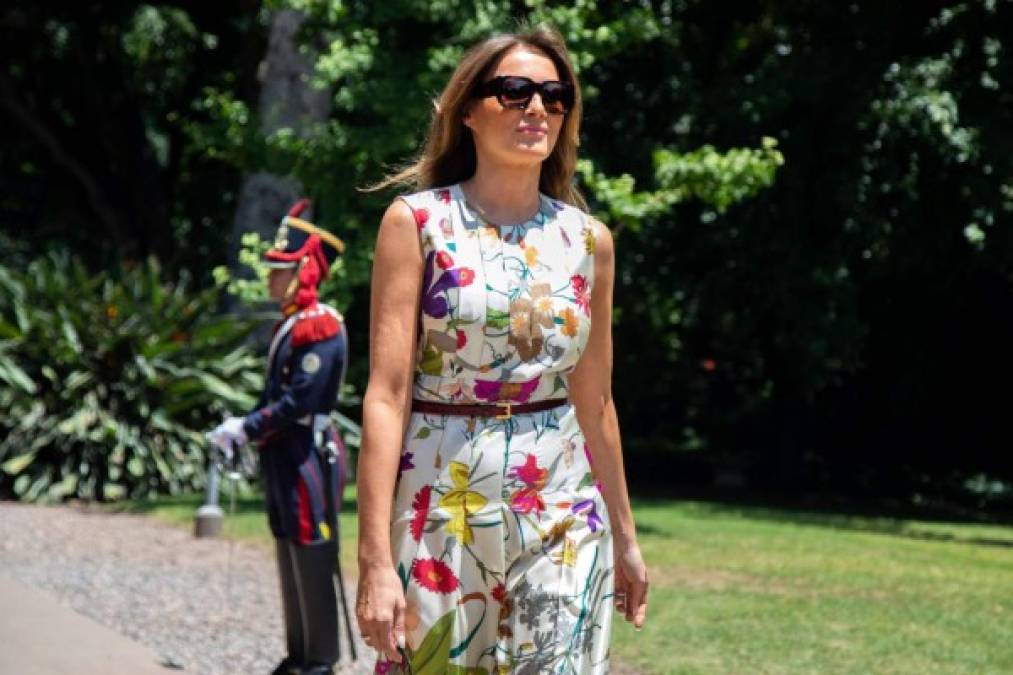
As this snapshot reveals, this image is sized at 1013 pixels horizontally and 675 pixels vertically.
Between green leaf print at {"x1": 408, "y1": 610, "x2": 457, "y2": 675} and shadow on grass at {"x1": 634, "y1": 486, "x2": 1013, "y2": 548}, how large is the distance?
418 inches

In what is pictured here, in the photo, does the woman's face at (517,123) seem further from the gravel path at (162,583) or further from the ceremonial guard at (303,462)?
the gravel path at (162,583)

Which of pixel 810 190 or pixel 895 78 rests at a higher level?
pixel 895 78

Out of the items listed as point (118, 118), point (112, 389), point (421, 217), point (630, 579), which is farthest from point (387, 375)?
point (118, 118)

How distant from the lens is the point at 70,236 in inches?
1113

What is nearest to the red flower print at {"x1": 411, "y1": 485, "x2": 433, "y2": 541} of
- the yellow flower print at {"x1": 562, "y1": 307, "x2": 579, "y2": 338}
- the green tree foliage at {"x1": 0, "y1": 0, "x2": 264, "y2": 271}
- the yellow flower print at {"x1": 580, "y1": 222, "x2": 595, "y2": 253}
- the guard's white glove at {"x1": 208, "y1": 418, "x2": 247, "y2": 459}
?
the yellow flower print at {"x1": 562, "y1": 307, "x2": 579, "y2": 338}

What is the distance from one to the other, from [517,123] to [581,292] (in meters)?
0.37

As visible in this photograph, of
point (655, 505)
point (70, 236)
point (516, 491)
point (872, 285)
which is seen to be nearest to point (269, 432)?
point (516, 491)

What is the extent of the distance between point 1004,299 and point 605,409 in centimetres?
1958

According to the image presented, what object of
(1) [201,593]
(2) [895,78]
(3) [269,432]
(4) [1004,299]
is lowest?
(1) [201,593]

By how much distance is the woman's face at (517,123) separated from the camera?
339cm

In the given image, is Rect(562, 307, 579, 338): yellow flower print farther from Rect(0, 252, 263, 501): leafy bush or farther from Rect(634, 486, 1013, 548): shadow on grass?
Rect(0, 252, 263, 501): leafy bush

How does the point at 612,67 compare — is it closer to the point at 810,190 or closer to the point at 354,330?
the point at 810,190

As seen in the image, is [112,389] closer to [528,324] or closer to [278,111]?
[278,111]

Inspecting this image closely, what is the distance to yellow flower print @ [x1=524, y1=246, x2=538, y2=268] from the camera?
3.32m
